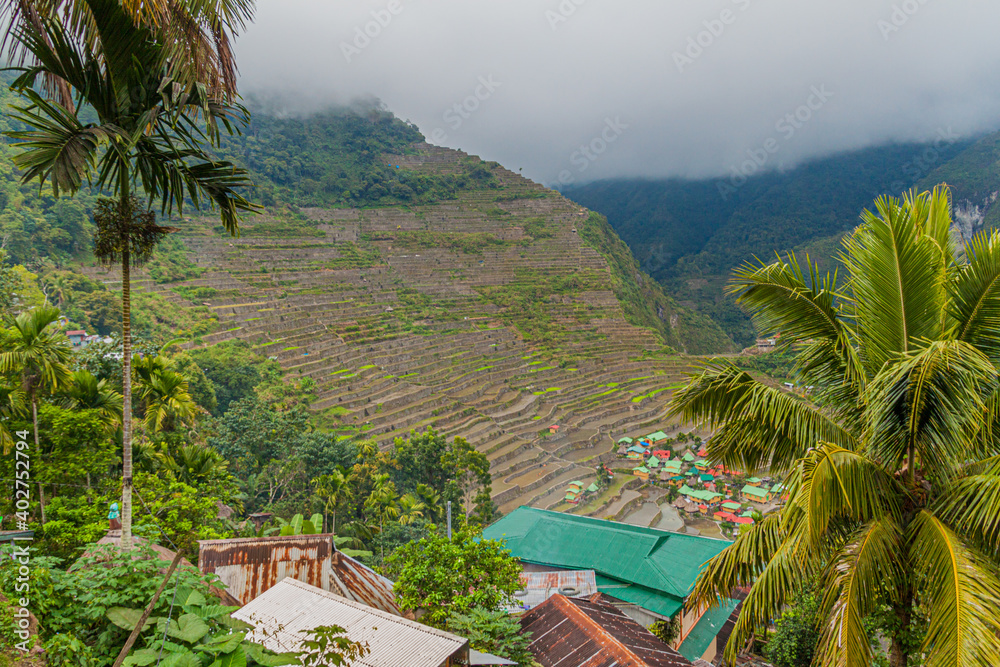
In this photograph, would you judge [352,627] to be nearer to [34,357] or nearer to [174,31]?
[174,31]

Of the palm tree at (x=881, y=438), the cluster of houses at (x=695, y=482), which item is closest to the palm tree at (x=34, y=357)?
the palm tree at (x=881, y=438)

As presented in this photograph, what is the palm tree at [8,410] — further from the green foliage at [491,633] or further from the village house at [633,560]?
the village house at [633,560]

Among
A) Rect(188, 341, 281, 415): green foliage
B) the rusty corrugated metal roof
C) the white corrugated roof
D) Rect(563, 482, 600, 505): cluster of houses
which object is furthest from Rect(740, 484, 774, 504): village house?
the white corrugated roof

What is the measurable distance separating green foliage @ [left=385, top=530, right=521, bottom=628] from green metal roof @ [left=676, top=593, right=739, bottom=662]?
4974 millimetres

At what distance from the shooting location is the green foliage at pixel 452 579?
203 inches

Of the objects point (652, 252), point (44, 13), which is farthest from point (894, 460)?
point (652, 252)

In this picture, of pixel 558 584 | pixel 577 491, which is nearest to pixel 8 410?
pixel 558 584

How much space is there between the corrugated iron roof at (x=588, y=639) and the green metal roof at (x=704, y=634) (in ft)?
8.39

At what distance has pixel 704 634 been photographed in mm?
9070

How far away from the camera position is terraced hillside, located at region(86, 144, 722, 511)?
2391cm

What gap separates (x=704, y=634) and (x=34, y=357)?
10.1 metres

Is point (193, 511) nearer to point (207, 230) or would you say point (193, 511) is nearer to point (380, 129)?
point (207, 230)

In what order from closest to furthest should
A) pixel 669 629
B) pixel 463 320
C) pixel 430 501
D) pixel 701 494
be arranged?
1. pixel 669 629
2. pixel 430 501
3. pixel 701 494
4. pixel 463 320

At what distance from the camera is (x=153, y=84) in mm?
2707
